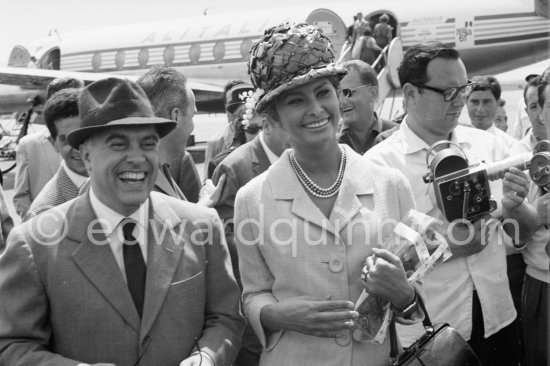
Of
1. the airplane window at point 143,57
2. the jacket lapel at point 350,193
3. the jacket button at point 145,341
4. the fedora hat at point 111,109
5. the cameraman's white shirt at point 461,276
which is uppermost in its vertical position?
the fedora hat at point 111,109

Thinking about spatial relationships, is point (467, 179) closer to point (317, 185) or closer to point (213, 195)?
point (317, 185)

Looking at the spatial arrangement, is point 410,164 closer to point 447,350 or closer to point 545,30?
point 447,350

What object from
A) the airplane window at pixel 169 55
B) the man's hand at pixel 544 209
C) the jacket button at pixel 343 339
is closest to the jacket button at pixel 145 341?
the jacket button at pixel 343 339

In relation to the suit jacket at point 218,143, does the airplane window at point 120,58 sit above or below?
below

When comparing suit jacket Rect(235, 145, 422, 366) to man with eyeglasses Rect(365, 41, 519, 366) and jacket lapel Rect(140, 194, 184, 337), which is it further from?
man with eyeglasses Rect(365, 41, 519, 366)

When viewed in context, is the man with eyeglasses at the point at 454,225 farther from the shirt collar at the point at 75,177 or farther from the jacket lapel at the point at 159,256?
the shirt collar at the point at 75,177

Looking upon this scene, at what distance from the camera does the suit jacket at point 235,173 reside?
3.47 meters

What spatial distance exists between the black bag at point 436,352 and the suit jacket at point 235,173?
4.06 ft

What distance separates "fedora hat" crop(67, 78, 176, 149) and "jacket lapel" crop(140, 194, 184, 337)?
34 centimetres

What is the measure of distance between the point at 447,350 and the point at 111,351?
46.3 inches

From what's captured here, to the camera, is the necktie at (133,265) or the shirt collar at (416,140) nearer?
the necktie at (133,265)

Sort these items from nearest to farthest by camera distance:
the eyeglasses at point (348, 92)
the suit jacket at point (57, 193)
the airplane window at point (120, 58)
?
the suit jacket at point (57, 193) → the eyeglasses at point (348, 92) → the airplane window at point (120, 58)

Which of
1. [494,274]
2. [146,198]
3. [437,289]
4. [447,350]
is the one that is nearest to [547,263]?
[494,274]

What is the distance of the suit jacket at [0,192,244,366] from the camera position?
2.25 meters
